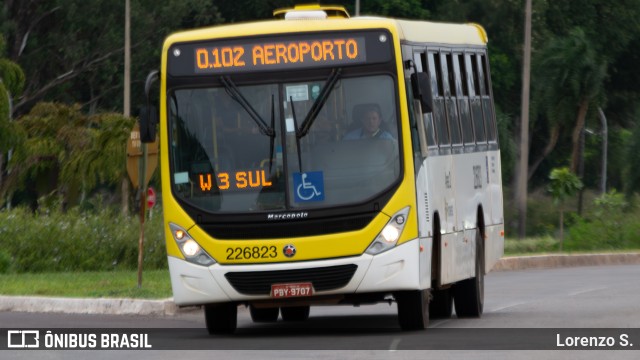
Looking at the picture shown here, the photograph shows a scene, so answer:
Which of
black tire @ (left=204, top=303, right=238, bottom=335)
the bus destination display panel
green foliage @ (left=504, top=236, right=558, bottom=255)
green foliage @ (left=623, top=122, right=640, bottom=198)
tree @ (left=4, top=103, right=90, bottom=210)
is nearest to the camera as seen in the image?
the bus destination display panel

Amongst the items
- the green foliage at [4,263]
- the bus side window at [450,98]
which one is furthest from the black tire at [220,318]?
the green foliage at [4,263]

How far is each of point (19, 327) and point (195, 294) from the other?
3.14 metres

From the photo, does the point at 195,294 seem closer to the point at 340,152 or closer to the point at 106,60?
the point at 340,152

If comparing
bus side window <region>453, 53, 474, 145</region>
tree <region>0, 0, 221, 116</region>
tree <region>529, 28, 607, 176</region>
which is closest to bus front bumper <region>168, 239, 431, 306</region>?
bus side window <region>453, 53, 474, 145</region>

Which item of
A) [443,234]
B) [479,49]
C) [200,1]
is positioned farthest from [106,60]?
[443,234]

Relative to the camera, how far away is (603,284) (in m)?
27.4

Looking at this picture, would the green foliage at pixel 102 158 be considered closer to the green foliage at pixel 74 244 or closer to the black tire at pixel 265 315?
the green foliage at pixel 74 244

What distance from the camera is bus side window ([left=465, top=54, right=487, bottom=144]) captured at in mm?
20375

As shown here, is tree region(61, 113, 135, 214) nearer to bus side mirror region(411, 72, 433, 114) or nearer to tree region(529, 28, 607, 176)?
tree region(529, 28, 607, 176)

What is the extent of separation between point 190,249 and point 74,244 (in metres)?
15.4

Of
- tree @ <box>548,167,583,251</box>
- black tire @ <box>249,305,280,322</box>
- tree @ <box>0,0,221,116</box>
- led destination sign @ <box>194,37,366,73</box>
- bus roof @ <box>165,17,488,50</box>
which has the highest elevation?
tree @ <box>0,0,221,116</box>

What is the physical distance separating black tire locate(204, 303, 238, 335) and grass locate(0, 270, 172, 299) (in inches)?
179

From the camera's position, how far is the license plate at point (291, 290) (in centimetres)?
1570

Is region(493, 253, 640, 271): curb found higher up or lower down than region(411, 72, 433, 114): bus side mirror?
lower down
